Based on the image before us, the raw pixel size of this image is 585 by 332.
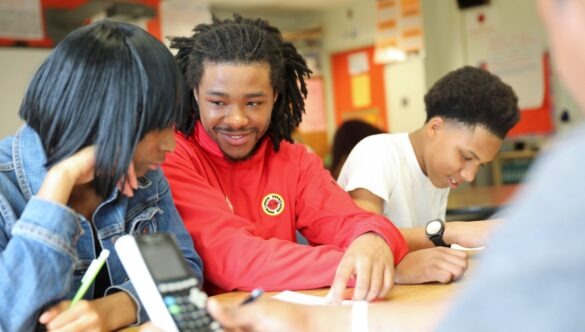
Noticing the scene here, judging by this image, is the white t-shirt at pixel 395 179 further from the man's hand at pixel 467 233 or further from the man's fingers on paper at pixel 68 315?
the man's fingers on paper at pixel 68 315

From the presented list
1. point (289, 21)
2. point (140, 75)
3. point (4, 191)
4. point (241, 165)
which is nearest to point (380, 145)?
point (241, 165)

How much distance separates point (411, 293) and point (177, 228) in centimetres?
40

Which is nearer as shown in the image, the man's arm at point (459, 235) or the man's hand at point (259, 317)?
the man's hand at point (259, 317)

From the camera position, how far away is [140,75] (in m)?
0.84

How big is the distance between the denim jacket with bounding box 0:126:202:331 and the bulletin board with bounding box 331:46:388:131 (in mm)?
4643

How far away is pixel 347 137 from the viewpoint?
294 centimetres

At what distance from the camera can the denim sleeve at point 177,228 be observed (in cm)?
101

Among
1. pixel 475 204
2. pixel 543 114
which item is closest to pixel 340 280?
pixel 475 204

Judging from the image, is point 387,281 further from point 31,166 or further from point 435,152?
point 435,152

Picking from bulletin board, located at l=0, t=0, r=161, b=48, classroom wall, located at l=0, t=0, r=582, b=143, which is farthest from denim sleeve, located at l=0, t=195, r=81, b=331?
bulletin board, located at l=0, t=0, r=161, b=48

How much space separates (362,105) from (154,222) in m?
5.08

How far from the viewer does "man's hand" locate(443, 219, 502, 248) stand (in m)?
1.34

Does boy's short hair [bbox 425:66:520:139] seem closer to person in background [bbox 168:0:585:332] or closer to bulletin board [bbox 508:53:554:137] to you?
person in background [bbox 168:0:585:332]

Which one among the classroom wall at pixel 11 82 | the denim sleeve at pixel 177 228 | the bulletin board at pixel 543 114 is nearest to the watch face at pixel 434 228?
the denim sleeve at pixel 177 228
